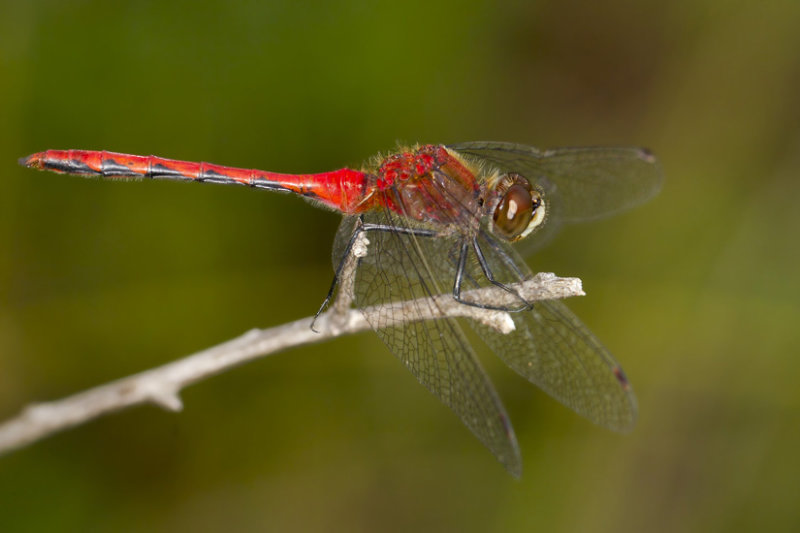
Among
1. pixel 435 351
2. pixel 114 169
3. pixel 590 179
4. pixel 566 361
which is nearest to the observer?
pixel 435 351

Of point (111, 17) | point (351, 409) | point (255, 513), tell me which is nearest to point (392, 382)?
point (351, 409)

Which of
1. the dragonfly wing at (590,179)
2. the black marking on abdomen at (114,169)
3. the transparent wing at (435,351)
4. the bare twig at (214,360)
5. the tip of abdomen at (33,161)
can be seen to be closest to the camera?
the bare twig at (214,360)

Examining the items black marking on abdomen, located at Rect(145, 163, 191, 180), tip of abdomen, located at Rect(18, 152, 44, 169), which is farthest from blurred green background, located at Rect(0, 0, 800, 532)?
tip of abdomen, located at Rect(18, 152, 44, 169)

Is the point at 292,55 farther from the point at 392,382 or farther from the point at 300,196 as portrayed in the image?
the point at 392,382

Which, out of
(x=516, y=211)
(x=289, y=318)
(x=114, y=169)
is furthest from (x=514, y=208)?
(x=114, y=169)

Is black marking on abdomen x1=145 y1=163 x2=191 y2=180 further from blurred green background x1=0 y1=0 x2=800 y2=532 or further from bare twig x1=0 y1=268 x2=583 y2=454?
bare twig x1=0 y1=268 x2=583 y2=454

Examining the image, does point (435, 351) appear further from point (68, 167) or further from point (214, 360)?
point (68, 167)

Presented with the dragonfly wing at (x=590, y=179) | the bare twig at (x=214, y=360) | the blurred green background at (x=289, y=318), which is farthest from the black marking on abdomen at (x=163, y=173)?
the dragonfly wing at (x=590, y=179)

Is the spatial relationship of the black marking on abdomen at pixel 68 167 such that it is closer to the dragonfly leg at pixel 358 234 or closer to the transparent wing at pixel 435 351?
the dragonfly leg at pixel 358 234
